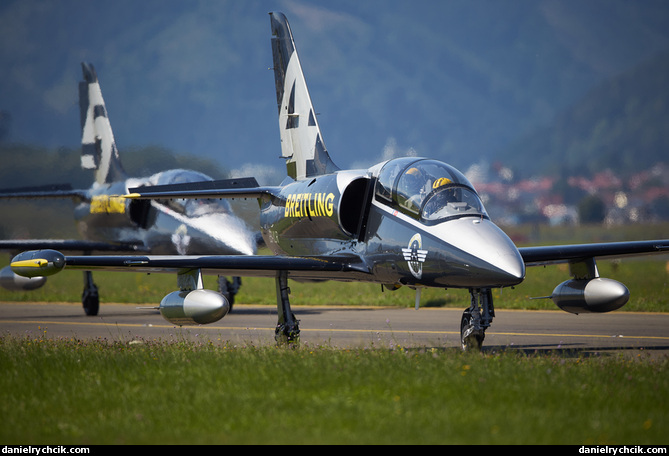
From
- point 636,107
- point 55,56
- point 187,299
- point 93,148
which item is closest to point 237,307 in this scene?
point 93,148

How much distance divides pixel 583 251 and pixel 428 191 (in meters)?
2.85

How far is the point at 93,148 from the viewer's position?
25047mm

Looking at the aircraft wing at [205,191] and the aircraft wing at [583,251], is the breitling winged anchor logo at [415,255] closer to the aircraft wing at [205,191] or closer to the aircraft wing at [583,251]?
the aircraft wing at [583,251]

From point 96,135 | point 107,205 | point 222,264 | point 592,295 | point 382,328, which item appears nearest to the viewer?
point 222,264

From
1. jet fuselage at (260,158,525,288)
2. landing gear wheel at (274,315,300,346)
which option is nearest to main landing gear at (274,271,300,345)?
landing gear wheel at (274,315,300,346)

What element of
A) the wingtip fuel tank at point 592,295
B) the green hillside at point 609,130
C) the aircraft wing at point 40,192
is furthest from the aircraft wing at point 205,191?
the green hillside at point 609,130

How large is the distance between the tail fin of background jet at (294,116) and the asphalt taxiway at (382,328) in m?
3.17

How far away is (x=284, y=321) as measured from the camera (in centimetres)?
1268

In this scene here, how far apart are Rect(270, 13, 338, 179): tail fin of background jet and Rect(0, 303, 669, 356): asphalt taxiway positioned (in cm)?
317

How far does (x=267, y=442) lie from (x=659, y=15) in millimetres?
Result: 105890

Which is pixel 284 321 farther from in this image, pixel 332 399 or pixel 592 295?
pixel 332 399

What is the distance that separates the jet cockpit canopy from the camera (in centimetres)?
1124

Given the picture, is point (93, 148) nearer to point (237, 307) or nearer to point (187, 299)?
point (237, 307)

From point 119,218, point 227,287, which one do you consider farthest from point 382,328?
point 119,218
